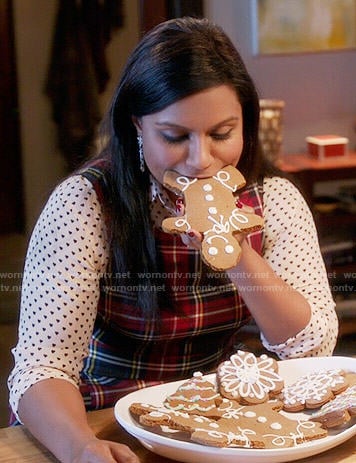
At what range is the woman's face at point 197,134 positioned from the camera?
1.30 m

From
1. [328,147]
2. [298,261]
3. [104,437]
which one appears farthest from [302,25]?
[104,437]

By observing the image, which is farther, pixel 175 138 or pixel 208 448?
pixel 175 138

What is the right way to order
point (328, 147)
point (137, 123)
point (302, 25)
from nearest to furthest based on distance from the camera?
point (137, 123) < point (328, 147) < point (302, 25)

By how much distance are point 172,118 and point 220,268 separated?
0.82 ft

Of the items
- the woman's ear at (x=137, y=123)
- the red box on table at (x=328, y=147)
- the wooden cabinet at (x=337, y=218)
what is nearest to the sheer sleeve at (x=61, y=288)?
the woman's ear at (x=137, y=123)

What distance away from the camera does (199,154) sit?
130 centimetres

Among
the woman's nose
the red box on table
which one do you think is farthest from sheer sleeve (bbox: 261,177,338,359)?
the red box on table

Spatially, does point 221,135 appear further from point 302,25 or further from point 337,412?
point 302,25

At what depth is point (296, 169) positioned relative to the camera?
301 centimetres

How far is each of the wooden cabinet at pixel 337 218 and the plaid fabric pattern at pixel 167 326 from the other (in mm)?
1458

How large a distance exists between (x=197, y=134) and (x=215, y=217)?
0.13 m

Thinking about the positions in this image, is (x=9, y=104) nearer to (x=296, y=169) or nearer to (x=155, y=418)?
(x=296, y=169)

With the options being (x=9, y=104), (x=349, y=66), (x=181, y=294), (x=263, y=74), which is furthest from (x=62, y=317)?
(x=349, y=66)

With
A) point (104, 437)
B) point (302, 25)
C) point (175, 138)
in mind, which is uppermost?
point (302, 25)
